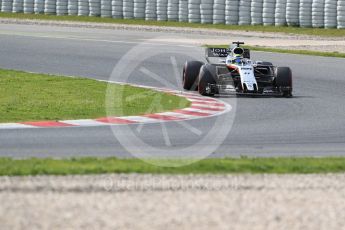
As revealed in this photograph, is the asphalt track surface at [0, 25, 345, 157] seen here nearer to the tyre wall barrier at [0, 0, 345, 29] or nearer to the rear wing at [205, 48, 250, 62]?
the rear wing at [205, 48, 250, 62]

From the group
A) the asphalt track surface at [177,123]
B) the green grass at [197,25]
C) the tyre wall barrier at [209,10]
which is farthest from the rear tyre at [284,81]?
the green grass at [197,25]

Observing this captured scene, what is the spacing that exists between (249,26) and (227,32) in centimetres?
121

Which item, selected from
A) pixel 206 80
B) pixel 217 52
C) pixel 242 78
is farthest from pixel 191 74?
pixel 242 78

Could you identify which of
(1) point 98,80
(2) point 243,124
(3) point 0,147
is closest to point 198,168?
(3) point 0,147

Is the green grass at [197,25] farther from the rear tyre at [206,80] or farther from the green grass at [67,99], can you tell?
the rear tyre at [206,80]

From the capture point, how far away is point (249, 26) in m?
36.9

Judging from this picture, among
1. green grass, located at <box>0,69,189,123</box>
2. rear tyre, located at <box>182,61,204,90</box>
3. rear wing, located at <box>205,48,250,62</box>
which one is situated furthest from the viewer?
rear tyre, located at <box>182,61,204,90</box>

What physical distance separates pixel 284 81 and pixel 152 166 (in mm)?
8833

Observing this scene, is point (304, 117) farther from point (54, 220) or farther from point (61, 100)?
point (54, 220)

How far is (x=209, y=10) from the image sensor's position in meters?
37.7

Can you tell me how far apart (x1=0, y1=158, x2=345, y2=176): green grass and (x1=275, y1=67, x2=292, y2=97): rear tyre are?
7870mm

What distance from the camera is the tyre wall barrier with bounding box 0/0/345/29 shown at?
3538cm

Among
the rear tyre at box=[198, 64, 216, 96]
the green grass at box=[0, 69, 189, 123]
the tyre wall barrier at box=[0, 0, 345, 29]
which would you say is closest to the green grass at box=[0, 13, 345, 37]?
the tyre wall barrier at box=[0, 0, 345, 29]

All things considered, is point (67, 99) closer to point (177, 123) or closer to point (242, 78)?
point (242, 78)
